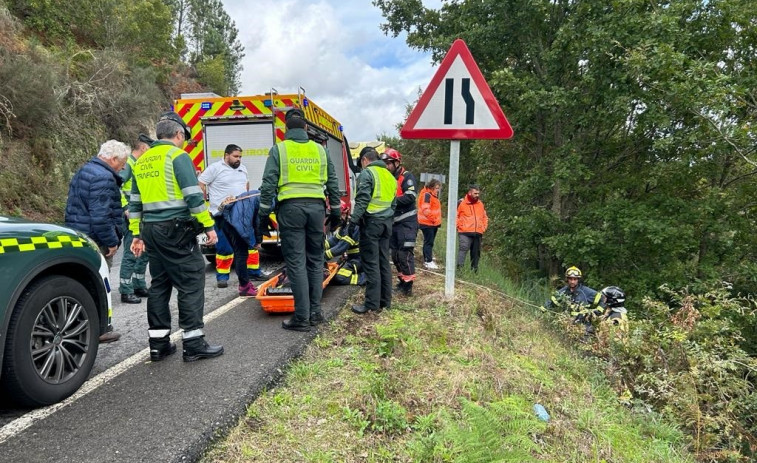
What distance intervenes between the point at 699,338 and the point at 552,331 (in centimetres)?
154

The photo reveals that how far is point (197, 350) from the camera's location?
10.7ft

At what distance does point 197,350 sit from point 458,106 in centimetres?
290

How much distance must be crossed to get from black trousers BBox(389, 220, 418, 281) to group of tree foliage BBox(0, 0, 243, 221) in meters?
8.28

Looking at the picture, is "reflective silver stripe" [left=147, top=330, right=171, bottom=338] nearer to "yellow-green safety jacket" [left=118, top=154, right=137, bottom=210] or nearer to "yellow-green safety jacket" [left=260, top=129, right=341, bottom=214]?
"yellow-green safety jacket" [left=260, top=129, right=341, bottom=214]

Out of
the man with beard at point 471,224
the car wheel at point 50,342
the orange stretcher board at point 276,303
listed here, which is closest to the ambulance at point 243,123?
the orange stretcher board at point 276,303

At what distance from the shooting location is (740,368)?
4.90m

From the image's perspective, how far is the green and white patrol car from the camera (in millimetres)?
2352

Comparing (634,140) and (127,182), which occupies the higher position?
(634,140)

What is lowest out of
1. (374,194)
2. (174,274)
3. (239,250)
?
(239,250)

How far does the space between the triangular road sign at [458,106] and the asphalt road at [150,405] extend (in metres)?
2.12

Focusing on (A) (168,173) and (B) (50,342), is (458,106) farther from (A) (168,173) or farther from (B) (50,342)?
(B) (50,342)

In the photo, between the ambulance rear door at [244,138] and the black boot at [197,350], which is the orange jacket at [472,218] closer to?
the ambulance rear door at [244,138]

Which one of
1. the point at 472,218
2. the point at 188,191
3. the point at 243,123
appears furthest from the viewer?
the point at 472,218

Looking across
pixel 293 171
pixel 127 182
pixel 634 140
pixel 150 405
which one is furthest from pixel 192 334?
pixel 634 140
